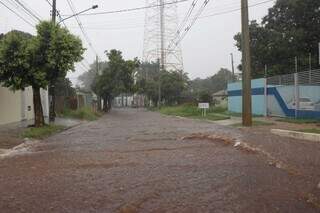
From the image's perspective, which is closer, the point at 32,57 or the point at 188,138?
the point at 188,138

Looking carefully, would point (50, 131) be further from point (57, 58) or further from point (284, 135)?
point (284, 135)

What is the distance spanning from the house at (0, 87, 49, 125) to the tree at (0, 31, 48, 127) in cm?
514

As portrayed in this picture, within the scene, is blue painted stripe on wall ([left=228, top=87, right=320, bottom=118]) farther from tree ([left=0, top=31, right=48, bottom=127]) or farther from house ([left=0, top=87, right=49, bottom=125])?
house ([left=0, top=87, right=49, bottom=125])

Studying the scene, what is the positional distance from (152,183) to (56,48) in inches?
679

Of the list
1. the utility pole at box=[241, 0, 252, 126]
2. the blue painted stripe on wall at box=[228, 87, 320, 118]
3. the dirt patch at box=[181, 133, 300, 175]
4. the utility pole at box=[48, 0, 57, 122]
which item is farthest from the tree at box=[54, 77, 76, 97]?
the dirt patch at box=[181, 133, 300, 175]

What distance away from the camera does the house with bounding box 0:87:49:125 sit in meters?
31.3

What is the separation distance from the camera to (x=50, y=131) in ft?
86.9

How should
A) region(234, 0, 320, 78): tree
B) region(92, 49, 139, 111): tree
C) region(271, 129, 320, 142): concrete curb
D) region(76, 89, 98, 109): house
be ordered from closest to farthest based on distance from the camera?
region(271, 129, 320, 142): concrete curb
region(234, 0, 320, 78): tree
region(76, 89, 98, 109): house
region(92, 49, 139, 111): tree

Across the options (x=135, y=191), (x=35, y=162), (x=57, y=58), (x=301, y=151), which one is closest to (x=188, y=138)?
(x=301, y=151)

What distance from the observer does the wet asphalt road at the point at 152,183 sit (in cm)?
790

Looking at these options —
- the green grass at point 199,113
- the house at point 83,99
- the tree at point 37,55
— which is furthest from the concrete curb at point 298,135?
the house at point 83,99

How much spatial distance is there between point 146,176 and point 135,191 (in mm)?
1616

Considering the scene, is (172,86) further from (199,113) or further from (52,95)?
(52,95)

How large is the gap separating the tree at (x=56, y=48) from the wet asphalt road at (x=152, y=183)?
431 inches
